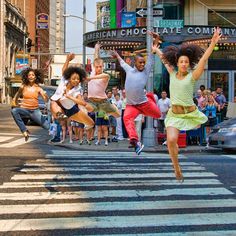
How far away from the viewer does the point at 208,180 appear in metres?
9.73

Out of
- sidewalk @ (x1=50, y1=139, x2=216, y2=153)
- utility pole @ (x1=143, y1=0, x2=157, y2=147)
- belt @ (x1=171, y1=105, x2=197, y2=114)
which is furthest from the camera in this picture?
utility pole @ (x1=143, y1=0, x2=157, y2=147)

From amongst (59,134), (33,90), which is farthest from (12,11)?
(33,90)

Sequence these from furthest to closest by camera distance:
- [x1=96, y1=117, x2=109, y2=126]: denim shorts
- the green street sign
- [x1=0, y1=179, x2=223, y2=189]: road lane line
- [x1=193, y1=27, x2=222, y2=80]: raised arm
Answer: the green street sign → [x1=96, y1=117, x2=109, y2=126]: denim shorts → [x1=0, y1=179, x2=223, y2=189]: road lane line → [x1=193, y1=27, x2=222, y2=80]: raised arm

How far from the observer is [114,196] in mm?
8141

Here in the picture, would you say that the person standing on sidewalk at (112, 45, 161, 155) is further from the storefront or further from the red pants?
the storefront

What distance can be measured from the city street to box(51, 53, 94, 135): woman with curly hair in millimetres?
1228

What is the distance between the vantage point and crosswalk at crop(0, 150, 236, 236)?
6289 mm

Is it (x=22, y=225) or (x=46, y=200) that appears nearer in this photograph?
(x=22, y=225)

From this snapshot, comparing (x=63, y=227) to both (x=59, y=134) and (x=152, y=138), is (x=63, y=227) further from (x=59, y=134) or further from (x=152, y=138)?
(x=59, y=134)

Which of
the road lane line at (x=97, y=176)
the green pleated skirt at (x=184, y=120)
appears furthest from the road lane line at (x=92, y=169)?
the green pleated skirt at (x=184, y=120)

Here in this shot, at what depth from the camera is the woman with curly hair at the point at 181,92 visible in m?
7.55

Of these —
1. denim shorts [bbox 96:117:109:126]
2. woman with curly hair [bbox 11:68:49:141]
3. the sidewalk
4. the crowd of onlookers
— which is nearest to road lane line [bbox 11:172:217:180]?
woman with curly hair [bbox 11:68:49:141]

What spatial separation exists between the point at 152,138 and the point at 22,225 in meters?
10.4

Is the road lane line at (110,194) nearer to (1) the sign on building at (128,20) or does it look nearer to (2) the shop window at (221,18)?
(1) the sign on building at (128,20)
